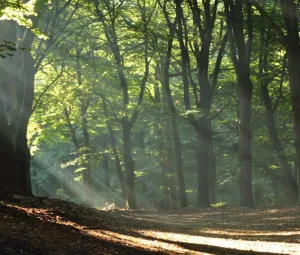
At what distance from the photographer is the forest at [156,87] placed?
1560 centimetres

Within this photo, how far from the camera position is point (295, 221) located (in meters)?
13.6

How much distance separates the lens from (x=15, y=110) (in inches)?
620

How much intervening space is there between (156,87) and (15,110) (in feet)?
55.9

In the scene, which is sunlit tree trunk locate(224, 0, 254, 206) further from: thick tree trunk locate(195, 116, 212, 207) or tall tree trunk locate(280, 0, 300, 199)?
tall tree trunk locate(280, 0, 300, 199)

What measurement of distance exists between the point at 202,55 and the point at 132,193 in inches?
355

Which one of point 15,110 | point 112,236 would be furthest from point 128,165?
point 112,236

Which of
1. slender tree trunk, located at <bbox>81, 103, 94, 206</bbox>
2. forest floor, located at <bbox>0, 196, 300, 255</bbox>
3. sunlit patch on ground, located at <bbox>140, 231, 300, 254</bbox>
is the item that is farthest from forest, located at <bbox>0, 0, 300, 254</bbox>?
forest floor, located at <bbox>0, 196, 300, 255</bbox>

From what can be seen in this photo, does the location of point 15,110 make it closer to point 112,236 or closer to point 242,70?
point 112,236

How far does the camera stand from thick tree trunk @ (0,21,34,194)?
12734 mm

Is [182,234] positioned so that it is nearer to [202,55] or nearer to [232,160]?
[202,55]

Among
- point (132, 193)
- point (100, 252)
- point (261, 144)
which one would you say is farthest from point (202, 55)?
point (100, 252)

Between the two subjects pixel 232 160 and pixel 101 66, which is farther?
pixel 232 160

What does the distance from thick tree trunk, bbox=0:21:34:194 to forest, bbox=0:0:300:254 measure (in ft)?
0.12

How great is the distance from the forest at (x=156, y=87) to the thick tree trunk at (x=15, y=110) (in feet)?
0.12
